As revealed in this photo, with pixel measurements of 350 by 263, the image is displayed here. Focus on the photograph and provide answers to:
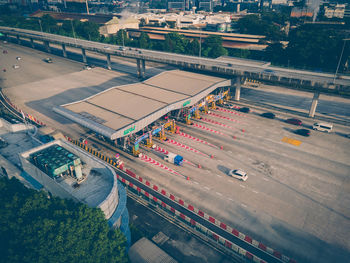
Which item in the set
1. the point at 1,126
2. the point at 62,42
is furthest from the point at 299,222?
the point at 62,42

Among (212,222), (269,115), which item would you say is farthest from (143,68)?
(212,222)

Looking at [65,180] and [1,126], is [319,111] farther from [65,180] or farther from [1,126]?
[1,126]

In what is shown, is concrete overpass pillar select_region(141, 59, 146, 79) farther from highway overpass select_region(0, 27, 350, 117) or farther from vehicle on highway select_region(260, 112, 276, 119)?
vehicle on highway select_region(260, 112, 276, 119)

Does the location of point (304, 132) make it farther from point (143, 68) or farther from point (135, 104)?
point (143, 68)

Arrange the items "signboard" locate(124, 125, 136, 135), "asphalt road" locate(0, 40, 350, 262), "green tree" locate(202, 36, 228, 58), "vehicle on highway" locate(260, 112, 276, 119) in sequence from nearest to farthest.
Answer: "asphalt road" locate(0, 40, 350, 262) < "signboard" locate(124, 125, 136, 135) < "vehicle on highway" locate(260, 112, 276, 119) < "green tree" locate(202, 36, 228, 58)

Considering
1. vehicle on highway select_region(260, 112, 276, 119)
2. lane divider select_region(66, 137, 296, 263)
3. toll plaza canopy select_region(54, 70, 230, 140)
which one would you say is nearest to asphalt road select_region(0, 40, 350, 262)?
vehicle on highway select_region(260, 112, 276, 119)
